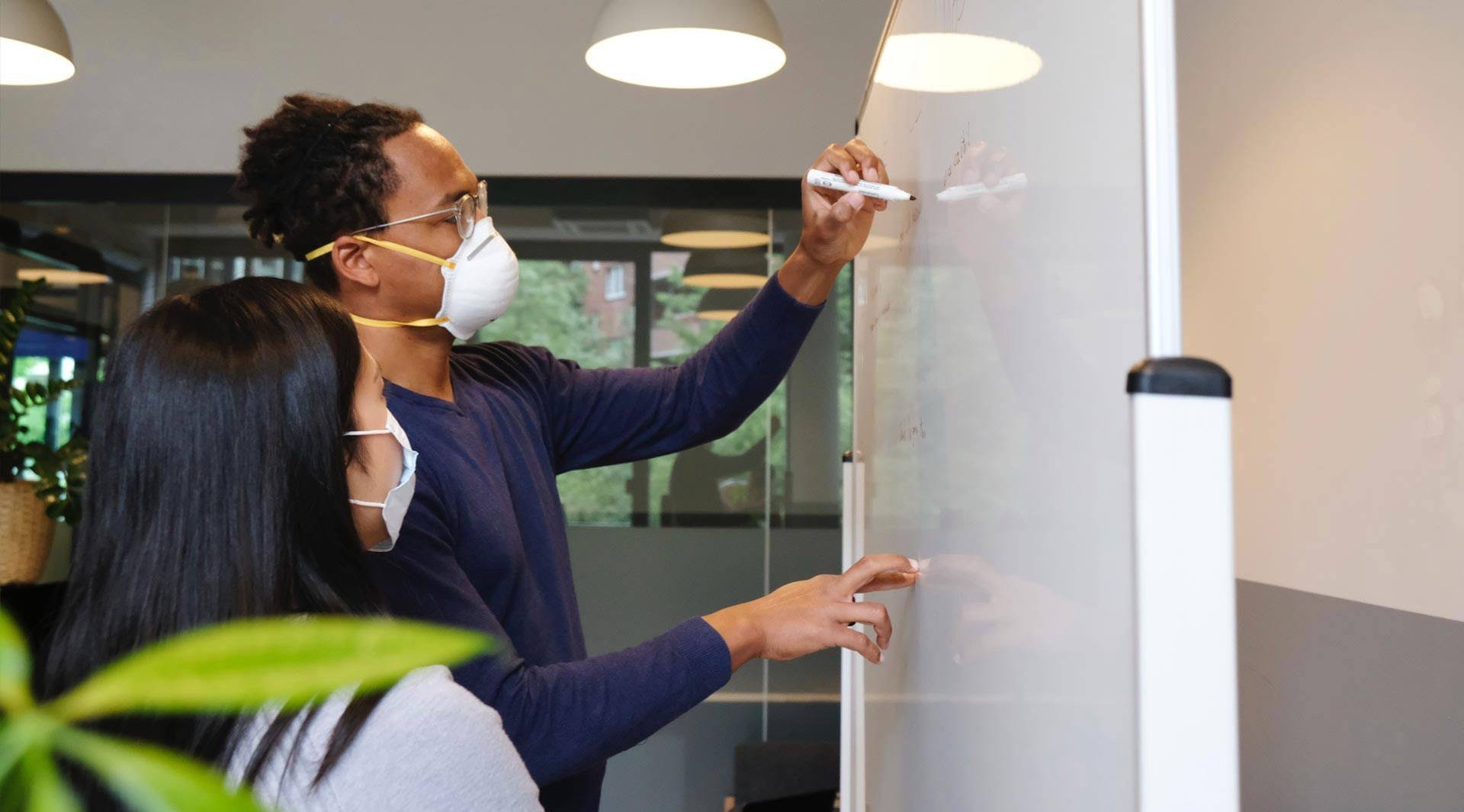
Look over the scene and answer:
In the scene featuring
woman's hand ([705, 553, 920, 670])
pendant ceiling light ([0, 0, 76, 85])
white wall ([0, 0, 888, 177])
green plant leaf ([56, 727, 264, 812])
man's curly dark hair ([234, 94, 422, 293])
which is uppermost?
white wall ([0, 0, 888, 177])

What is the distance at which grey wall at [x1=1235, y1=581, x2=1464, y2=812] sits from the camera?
1127 millimetres

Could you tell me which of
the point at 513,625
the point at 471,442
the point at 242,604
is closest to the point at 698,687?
the point at 513,625

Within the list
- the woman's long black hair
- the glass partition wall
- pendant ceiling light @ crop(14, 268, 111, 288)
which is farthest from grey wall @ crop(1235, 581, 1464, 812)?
pendant ceiling light @ crop(14, 268, 111, 288)

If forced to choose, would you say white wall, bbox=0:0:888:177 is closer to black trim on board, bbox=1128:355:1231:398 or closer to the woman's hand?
the woman's hand

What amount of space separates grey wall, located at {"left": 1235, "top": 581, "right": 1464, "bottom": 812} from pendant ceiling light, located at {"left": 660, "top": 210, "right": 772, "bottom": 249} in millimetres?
2141

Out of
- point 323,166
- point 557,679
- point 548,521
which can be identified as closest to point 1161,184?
point 557,679

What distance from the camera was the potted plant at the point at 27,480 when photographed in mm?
2873

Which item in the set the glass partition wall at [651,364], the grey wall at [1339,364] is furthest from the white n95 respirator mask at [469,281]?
the glass partition wall at [651,364]

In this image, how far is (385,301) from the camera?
1.40m

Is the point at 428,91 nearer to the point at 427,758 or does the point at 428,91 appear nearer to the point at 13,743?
the point at 427,758

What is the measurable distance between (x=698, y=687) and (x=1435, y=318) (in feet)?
2.72

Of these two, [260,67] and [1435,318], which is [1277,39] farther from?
[260,67]

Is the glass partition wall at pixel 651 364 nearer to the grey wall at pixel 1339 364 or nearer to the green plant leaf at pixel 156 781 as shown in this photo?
the grey wall at pixel 1339 364

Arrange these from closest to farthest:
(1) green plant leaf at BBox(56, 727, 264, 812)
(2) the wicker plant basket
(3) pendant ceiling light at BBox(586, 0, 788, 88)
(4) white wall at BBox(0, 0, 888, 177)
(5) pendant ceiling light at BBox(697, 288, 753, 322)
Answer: (1) green plant leaf at BBox(56, 727, 264, 812)
(3) pendant ceiling light at BBox(586, 0, 788, 88)
(2) the wicker plant basket
(4) white wall at BBox(0, 0, 888, 177)
(5) pendant ceiling light at BBox(697, 288, 753, 322)
